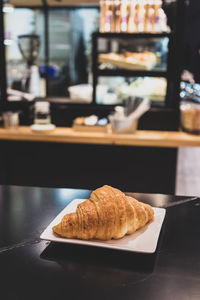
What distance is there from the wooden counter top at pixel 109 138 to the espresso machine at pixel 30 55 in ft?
2.61

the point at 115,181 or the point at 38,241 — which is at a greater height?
the point at 38,241

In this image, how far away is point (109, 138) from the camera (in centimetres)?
314

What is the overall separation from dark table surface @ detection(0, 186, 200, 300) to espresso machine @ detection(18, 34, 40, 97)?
297cm

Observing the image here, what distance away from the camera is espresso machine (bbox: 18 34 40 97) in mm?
3840

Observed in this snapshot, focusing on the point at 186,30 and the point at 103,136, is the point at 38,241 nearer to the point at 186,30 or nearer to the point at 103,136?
the point at 103,136

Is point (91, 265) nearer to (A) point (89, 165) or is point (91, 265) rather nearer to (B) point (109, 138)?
(B) point (109, 138)

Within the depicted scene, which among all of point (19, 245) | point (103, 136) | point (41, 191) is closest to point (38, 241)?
point (19, 245)

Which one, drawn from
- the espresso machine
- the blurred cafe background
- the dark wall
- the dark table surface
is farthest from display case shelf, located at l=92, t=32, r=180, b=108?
the dark table surface

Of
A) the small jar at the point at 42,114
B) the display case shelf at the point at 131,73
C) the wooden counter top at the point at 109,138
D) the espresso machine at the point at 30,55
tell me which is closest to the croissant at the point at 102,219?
the wooden counter top at the point at 109,138

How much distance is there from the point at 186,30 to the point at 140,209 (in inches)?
118

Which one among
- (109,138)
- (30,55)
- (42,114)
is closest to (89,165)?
(109,138)

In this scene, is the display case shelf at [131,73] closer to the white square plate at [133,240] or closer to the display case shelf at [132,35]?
the display case shelf at [132,35]

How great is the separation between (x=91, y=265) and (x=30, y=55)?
3.39 meters

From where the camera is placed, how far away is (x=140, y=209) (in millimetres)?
985
